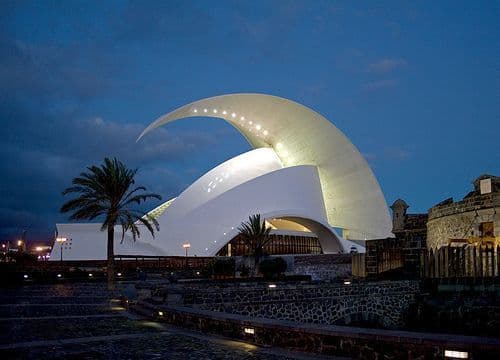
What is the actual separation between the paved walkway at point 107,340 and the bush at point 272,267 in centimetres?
1697

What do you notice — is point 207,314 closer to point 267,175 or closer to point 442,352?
point 442,352

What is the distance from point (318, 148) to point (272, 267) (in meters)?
25.7

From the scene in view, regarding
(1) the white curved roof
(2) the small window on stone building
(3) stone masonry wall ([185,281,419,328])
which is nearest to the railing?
(2) the small window on stone building

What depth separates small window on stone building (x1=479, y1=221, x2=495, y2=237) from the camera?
19444mm

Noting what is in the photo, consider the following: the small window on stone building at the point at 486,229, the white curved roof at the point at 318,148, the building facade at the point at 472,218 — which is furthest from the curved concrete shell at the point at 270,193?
the small window on stone building at the point at 486,229

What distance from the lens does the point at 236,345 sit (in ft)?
27.3

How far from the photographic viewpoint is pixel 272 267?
30.0m

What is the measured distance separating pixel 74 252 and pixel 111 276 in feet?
63.1

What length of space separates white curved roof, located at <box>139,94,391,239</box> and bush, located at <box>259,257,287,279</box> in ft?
A: 73.0

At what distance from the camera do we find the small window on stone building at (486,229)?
63.8 feet

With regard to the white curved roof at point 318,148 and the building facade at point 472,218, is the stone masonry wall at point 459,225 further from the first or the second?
the white curved roof at point 318,148

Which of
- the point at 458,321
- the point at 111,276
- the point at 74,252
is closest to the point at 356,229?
the point at 74,252

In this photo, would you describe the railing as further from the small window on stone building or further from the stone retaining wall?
the stone retaining wall

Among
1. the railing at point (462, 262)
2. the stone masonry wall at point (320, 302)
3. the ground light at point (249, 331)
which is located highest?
the railing at point (462, 262)
